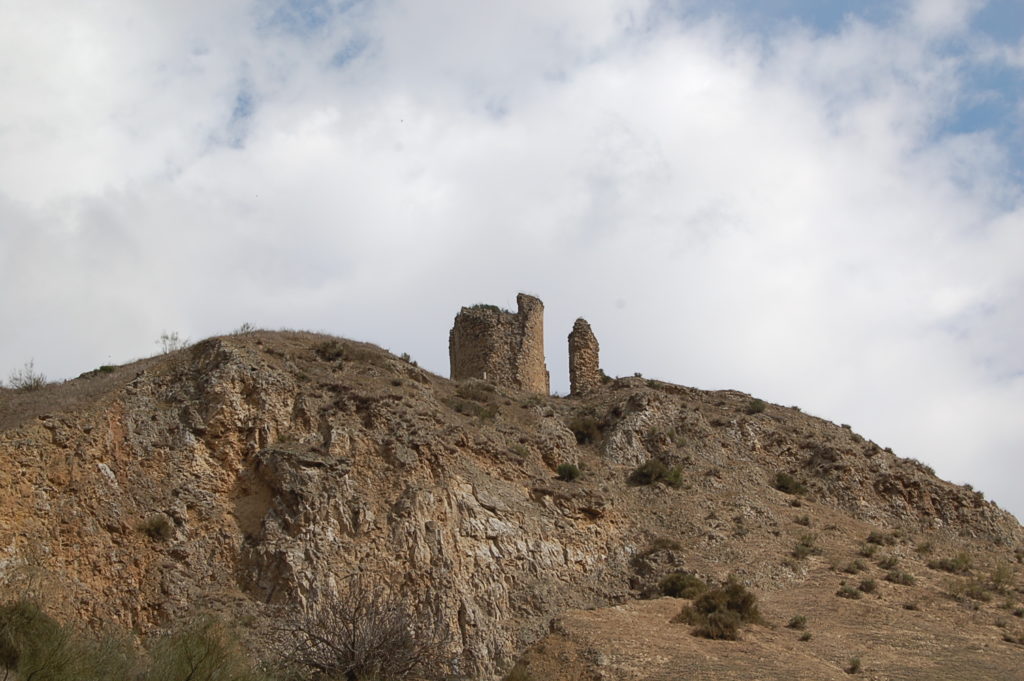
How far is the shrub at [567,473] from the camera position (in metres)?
27.3

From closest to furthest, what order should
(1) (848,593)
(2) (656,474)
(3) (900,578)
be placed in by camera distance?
(1) (848,593) → (3) (900,578) → (2) (656,474)

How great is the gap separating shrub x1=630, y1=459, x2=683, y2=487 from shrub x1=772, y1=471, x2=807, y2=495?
2.92m

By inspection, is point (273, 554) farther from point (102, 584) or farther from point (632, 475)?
point (632, 475)

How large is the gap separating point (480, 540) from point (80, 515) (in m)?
7.82

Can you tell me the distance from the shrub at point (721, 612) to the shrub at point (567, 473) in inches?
193

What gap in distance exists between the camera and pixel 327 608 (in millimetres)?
20812

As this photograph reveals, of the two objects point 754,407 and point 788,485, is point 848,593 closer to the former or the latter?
point 788,485

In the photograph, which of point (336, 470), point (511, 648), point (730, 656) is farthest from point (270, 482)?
point (730, 656)

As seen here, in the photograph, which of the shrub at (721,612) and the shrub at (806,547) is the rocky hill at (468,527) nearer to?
the shrub at (806,547)

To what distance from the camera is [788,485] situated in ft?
98.2

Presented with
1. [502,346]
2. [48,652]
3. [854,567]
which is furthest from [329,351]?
[48,652]

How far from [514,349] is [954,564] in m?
14.3

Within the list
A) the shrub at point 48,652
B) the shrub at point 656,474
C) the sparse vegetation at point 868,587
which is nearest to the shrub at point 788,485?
the shrub at point 656,474

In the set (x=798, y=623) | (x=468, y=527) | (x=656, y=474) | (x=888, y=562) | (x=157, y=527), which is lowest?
(x=798, y=623)
